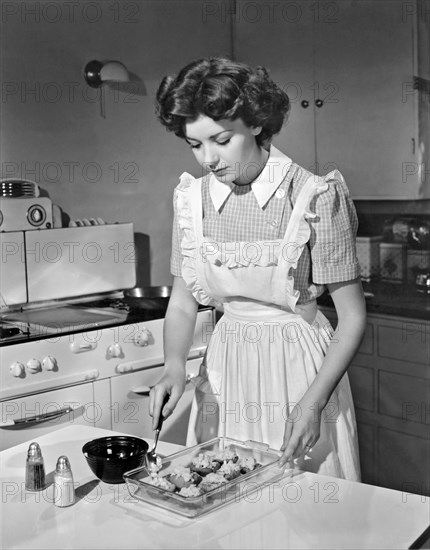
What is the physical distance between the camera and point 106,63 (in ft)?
11.2

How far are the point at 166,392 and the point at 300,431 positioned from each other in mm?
318

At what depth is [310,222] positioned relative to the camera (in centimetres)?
171

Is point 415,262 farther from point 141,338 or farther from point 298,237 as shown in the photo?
point 298,237

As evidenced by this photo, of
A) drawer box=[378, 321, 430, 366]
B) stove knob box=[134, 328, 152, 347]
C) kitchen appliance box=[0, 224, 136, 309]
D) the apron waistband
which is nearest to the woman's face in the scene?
the apron waistband

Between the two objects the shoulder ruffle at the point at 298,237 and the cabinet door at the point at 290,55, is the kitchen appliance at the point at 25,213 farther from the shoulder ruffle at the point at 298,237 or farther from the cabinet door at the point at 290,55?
the shoulder ruffle at the point at 298,237

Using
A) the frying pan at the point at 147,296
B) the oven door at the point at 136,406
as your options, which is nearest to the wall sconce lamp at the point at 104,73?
the frying pan at the point at 147,296

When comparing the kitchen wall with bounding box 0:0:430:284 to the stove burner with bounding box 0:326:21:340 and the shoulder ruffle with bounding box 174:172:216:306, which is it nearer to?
the stove burner with bounding box 0:326:21:340

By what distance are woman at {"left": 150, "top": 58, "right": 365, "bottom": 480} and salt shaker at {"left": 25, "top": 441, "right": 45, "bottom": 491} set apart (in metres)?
0.27

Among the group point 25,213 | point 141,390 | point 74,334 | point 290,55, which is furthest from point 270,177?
point 290,55

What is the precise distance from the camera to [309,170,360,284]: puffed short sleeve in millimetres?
1684

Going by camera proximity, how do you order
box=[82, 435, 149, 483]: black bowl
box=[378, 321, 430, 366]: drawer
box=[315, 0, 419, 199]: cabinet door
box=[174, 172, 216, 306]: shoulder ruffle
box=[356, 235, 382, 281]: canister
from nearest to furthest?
1. box=[82, 435, 149, 483]: black bowl
2. box=[174, 172, 216, 306]: shoulder ruffle
3. box=[378, 321, 430, 366]: drawer
4. box=[315, 0, 419, 199]: cabinet door
5. box=[356, 235, 382, 281]: canister

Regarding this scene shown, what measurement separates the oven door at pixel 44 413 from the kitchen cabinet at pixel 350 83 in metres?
1.61

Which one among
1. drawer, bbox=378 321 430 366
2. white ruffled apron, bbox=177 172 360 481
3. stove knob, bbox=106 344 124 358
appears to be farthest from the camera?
drawer, bbox=378 321 430 366

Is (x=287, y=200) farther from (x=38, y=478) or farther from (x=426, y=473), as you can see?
(x=426, y=473)
